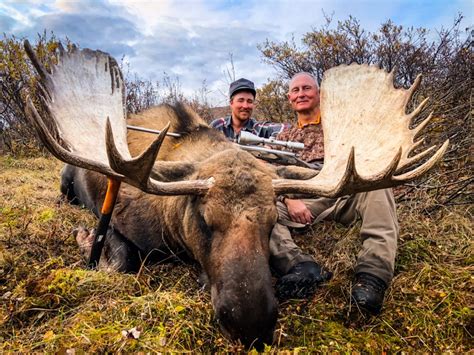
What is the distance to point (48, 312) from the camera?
2793mm

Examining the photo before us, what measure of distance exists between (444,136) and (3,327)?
5458mm

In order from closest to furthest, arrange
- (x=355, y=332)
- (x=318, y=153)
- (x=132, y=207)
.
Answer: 1. (x=355, y=332)
2. (x=132, y=207)
3. (x=318, y=153)

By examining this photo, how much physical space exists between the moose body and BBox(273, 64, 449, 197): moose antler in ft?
1.30

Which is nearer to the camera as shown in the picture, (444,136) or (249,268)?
(249,268)

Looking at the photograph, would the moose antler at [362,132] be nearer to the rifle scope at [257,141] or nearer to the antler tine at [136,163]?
the rifle scope at [257,141]

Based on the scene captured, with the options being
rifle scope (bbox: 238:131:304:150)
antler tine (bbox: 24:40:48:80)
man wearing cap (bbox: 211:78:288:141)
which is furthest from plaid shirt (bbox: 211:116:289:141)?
antler tine (bbox: 24:40:48:80)

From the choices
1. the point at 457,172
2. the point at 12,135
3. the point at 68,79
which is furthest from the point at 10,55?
the point at 457,172

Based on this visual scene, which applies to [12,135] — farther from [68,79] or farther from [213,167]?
[213,167]

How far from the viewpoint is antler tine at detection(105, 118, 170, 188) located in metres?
2.63

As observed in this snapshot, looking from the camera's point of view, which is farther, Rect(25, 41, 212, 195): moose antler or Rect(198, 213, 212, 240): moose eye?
Rect(198, 213, 212, 240): moose eye

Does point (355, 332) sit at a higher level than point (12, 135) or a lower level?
lower

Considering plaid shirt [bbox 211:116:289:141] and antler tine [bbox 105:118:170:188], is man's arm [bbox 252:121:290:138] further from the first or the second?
antler tine [bbox 105:118:170:188]

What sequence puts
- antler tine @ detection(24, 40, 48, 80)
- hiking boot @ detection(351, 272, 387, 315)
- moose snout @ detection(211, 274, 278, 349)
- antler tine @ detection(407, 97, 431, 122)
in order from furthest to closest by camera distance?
1. antler tine @ detection(407, 97, 431, 122)
2. antler tine @ detection(24, 40, 48, 80)
3. hiking boot @ detection(351, 272, 387, 315)
4. moose snout @ detection(211, 274, 278, 349)

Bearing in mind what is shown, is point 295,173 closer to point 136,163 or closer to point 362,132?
point 362,132
